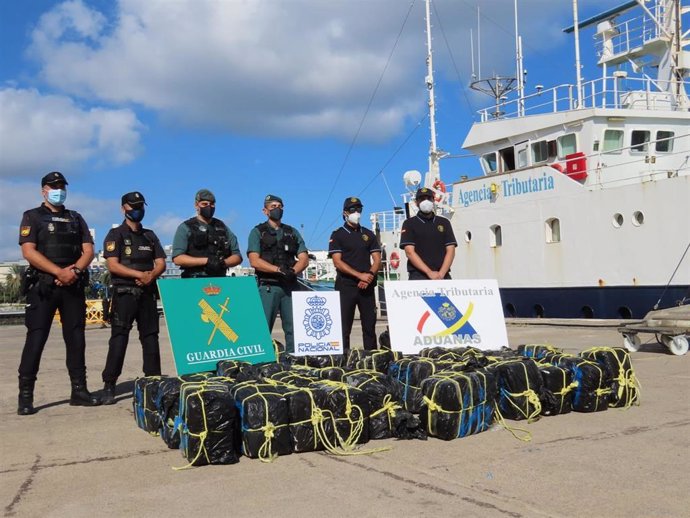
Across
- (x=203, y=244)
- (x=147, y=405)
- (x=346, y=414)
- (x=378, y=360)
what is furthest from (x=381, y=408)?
(x=203, y=244)

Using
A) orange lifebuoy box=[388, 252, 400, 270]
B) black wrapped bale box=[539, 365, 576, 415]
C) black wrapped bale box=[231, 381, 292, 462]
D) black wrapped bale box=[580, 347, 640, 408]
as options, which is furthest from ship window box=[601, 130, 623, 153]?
black wrapped bale box=[231, 381, 292, 462]

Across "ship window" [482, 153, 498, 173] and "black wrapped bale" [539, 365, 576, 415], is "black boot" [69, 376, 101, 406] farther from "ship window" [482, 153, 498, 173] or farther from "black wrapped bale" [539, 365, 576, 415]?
"ship window" [482, 153, 498, 173]

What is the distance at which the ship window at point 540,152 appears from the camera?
17156mm

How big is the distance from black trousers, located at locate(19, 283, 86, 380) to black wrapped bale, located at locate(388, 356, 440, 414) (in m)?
2.96

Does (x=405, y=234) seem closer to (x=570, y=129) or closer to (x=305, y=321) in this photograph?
(x=305, y=321)

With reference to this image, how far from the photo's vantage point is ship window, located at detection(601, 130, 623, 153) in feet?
53.1

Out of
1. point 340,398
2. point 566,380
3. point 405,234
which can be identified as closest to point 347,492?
point 340,398

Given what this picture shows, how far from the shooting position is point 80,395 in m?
6.29

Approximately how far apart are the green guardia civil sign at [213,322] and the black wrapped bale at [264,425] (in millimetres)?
1732

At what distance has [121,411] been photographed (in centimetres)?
598

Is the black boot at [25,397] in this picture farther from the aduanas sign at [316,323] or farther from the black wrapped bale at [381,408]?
the black wrapped bale at [381,408]

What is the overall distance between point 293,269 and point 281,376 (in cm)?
208

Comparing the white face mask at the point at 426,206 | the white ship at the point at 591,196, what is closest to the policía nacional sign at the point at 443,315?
the white face mask at the point at 426,206

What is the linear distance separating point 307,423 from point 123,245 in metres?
2.93
